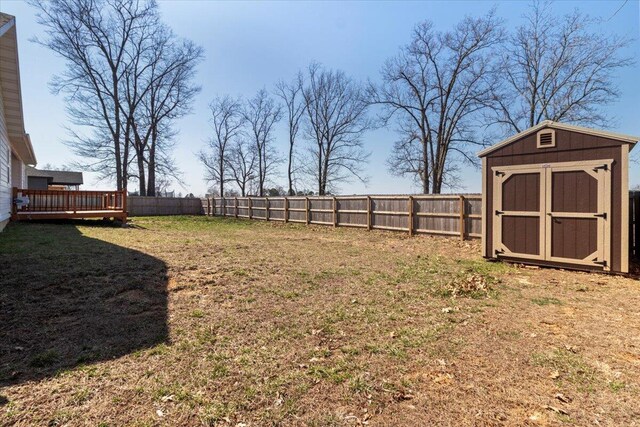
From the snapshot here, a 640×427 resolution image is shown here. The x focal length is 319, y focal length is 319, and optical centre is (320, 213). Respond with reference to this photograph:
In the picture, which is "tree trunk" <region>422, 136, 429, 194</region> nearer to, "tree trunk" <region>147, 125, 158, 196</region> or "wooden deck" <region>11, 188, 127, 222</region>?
"wooden deck" <region>11, 188, 127, 222</region>

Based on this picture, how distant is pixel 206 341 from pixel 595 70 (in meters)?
23.1

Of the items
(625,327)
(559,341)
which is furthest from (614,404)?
(625,327)

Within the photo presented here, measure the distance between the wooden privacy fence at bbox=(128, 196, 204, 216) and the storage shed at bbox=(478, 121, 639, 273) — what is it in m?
22.9

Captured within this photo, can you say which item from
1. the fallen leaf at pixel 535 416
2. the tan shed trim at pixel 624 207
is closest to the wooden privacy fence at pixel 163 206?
the tan shed trim at pixel 624 207

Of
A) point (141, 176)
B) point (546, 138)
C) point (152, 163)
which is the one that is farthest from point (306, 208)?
point (141, 176)

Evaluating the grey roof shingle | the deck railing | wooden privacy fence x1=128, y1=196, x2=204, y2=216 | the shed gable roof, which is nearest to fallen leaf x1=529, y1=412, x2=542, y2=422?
the shed gable roof

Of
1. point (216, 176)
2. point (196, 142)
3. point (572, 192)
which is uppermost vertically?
point (196, 142)

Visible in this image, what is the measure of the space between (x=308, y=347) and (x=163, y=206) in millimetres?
24712

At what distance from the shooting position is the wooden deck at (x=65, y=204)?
12.1 m

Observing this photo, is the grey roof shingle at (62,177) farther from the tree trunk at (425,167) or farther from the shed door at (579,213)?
the shed door at (579,213)

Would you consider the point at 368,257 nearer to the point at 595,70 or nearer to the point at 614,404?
the point at 614,404

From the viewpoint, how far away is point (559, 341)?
300cm

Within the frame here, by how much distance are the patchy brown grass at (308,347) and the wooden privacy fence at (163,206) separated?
19.2 meters

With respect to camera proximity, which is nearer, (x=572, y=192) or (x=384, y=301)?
(x=384, y=301)
